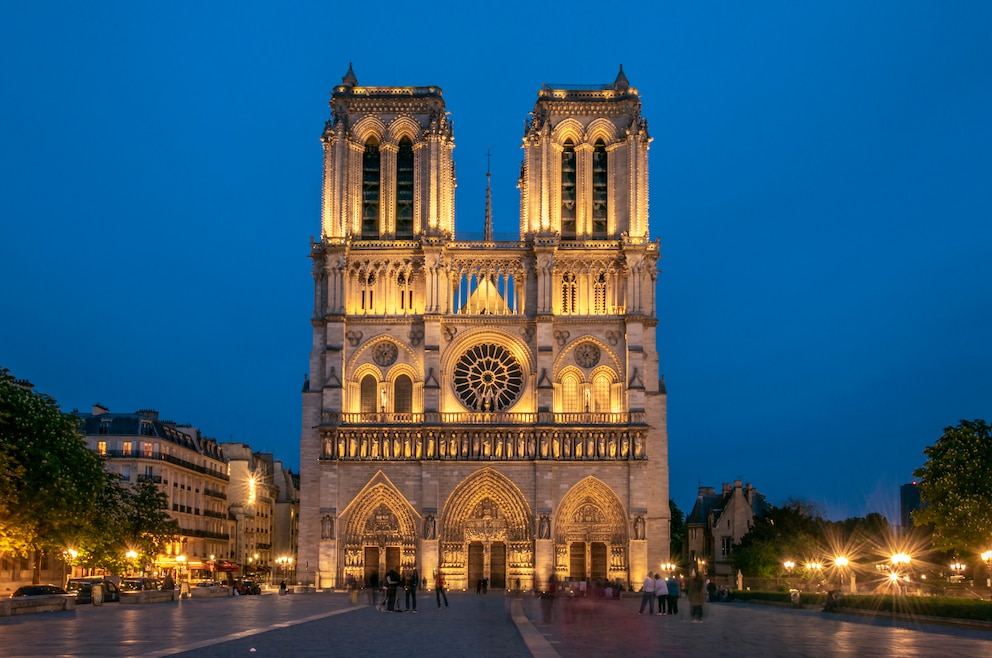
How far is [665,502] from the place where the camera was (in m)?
71.6

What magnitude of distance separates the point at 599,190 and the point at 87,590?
39827mm

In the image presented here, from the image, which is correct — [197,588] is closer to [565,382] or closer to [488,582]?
[488,582]

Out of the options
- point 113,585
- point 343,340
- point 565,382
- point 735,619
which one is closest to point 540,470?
point 565,382

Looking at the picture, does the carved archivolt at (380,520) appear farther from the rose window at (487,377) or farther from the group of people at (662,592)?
the group of people at (662,592)

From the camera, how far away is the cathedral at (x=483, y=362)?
230 feet

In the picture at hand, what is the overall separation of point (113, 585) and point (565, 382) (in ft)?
95.8

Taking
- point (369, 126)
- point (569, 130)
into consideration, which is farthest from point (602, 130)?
point (369, 126)

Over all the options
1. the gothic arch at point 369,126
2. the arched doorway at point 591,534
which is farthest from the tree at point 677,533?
the gothic arch at point 369,126

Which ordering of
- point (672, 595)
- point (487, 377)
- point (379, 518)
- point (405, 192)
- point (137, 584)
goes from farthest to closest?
1. point (405, 192)
2. point (487, 377)
3. point (379, 518)
4. point (137, 584)
5. point (672, 595)

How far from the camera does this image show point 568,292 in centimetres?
7300

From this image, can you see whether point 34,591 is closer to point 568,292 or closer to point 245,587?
point 245,587

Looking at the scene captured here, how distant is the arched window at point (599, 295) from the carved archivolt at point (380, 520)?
50.9 ft

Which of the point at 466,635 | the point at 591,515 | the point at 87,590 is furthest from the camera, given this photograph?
the point at 591,515

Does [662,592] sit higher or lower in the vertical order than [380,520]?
lower
